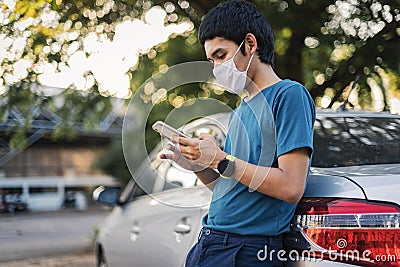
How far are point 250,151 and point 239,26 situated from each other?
1.50 ft

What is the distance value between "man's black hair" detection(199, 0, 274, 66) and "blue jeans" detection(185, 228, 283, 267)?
0.66 m

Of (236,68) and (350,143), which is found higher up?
(236,68)

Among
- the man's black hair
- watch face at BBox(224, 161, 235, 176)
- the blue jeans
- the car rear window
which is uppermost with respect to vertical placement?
the man's black hair

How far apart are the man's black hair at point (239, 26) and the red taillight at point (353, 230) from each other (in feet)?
1.96

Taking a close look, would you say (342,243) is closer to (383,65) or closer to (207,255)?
(207,255)

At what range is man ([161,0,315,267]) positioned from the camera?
2.15m

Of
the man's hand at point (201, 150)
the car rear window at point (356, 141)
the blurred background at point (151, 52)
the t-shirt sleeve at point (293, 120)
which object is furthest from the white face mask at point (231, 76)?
the blurred background at point (151, 52)

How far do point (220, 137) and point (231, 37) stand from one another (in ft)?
4.23

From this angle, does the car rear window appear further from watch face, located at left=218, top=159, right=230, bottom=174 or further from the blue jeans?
watch face, located at left=218, top=159, right=230, bottom=174

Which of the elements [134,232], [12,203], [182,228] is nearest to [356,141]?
[182,228]

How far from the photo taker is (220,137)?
357 centimetres

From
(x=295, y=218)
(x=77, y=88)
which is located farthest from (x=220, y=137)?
(x=77, y=88)

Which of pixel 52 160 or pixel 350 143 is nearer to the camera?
pixel 350 143

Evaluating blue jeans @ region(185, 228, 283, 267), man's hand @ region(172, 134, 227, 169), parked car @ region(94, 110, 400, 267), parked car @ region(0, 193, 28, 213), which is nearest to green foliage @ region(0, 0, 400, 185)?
parked car @ region(94, 110, 400, 267)
